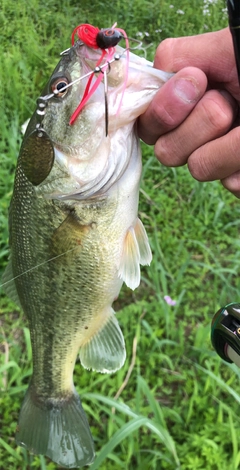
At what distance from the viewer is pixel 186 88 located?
3.86 feet

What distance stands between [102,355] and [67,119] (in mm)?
869

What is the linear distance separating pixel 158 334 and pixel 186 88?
1638 mm

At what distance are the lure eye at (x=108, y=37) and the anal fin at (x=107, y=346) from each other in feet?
3.02

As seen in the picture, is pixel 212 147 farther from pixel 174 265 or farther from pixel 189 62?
pixel 174 265

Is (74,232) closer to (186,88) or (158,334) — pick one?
(186,88)

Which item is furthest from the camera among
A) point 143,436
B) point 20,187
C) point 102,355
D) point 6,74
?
point 6,74

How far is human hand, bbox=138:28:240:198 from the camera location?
121 cm

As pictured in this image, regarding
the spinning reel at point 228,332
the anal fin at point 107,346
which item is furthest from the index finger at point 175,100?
the anal fin at point 107,346

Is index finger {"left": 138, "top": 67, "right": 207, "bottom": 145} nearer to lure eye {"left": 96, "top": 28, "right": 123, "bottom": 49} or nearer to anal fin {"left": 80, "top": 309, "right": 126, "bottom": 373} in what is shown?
lure eye {"left": 96, "top": 28, "right": 123, "bottom": 49}

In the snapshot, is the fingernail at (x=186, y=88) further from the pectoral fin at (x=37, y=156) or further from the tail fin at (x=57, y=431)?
the tail fin at (x=57, y=431)

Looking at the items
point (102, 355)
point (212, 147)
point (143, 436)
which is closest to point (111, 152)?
point (212, 147)

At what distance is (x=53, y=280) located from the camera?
1.51 metres

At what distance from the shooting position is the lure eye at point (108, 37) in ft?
3.60

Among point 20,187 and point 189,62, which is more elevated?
point 189,62
